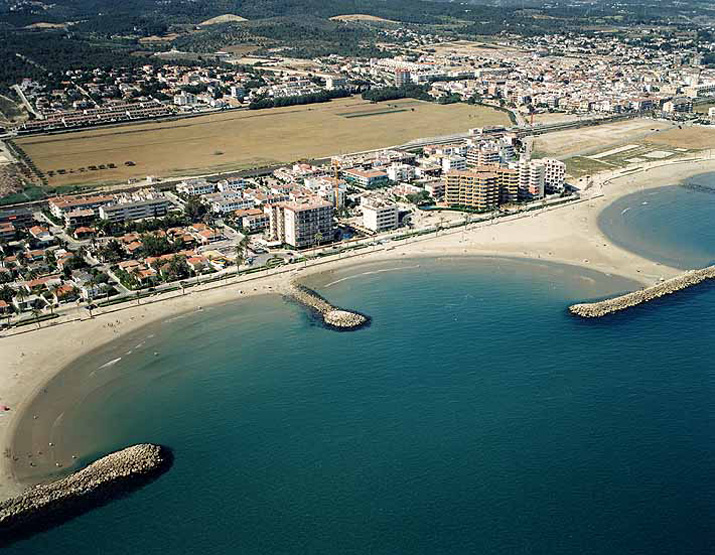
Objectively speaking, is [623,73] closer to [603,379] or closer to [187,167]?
[187,167]

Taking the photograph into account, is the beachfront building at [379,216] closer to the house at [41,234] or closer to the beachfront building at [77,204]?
the beachfront building at [77,204]

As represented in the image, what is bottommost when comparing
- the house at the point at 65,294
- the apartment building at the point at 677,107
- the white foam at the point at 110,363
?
the white foam at the point at 110,363

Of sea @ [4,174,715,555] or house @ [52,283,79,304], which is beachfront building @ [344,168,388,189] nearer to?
sea @ [4,174,715,555]

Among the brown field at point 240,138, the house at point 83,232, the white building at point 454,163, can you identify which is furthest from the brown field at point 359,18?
the house at point 83,232

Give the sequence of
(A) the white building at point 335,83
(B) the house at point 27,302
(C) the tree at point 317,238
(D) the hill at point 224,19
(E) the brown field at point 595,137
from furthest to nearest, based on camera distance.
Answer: (D) the hill at point 224,19 < (A) the white building at point 335,83 < (E) the brown field at point 595,137 < (C) the tree at point 317,238 < (B) the house at point 27,302

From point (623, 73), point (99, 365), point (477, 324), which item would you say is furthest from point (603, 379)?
point (623, 73)

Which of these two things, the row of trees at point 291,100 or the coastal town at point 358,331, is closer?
the coastal town at point 358,331

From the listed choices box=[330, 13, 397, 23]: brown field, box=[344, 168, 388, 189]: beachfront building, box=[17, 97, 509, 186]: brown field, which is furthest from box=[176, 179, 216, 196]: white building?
box=[330, 13, 397, 23]: brown field
